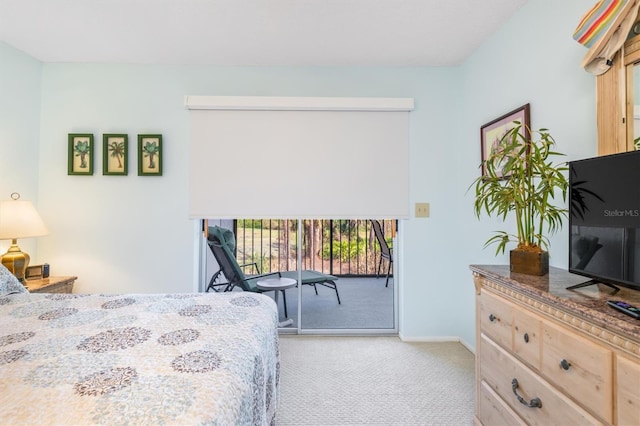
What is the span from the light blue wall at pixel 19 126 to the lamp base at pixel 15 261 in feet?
0.91

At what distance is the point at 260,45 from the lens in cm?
253

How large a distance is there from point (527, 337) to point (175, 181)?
2.77 m

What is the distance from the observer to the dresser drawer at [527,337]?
122cm

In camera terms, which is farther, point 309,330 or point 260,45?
point 309,330

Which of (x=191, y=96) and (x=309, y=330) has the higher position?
(x=191, y=96)

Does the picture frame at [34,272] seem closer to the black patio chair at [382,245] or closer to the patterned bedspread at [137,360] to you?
the patterned bedspread at [137,360]

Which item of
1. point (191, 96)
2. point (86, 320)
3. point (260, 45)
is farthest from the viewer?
point (191, 96)

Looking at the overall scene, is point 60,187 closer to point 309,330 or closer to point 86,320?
point 86,320

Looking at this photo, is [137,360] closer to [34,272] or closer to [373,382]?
[373,382]

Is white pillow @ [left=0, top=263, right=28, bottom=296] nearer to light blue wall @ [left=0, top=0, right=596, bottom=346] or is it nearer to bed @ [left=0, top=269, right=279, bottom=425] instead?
bed @ [left=0, top=269, right=279, bottom=425]

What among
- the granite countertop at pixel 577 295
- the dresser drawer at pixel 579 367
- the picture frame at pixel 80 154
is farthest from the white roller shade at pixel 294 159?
the dresser drawer at pixel 579 367

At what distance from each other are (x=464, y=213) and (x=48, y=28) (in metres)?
3.54

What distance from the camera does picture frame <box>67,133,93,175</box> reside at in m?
2.81

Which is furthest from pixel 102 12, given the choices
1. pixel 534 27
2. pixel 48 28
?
pixel 534 27
